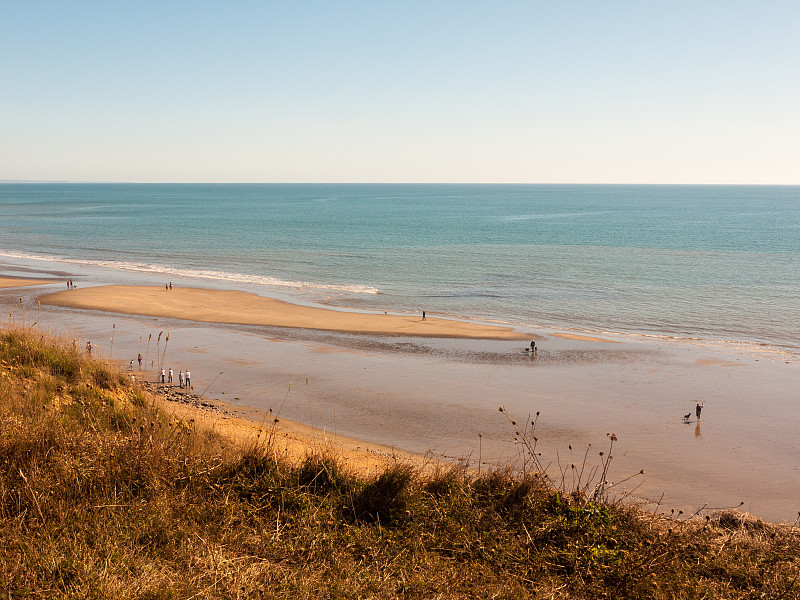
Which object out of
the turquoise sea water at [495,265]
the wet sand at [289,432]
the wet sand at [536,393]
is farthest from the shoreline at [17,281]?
the wet sand at [289,432]

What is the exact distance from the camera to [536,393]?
23438mm

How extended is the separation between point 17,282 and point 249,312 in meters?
22.4

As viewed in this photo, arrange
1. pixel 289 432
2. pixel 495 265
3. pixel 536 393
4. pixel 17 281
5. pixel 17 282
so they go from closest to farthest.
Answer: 1. pixel 289 432
2. pixel 536 393
3. pixel 17 282
4. pixel 17 281
5. pixel 495 265

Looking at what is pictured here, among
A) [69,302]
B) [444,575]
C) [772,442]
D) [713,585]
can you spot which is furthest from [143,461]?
[69,302]

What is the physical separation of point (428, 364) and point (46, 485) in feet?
72.0

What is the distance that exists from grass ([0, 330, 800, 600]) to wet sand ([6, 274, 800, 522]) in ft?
21.6

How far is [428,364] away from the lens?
27.2 metres

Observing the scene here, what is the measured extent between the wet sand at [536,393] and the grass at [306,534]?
Result: 6.59 m

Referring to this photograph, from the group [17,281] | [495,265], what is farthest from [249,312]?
[495,265]

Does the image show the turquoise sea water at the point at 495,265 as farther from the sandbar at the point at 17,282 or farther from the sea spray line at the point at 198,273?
the sandbar at the point at 17,282

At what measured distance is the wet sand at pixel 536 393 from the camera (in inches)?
668

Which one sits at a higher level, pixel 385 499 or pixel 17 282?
pixel 385 499

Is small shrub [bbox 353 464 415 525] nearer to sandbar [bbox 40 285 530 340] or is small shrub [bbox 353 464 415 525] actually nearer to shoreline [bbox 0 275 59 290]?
sandbar [bbox 40 285 530 340]

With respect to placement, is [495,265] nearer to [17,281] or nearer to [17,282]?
[17,282]
